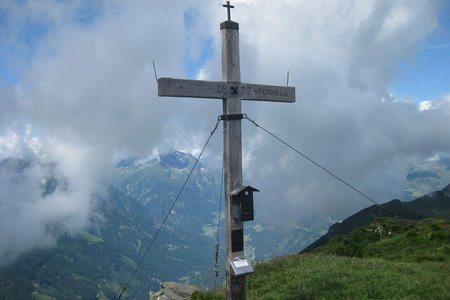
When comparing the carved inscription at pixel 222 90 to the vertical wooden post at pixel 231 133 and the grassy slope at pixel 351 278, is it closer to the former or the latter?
the vertical wooden post at pixel 231 133

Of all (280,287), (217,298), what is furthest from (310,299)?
(217,298)

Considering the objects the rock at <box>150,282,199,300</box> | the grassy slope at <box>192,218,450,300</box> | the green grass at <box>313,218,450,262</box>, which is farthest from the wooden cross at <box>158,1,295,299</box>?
the green grass at <box>313,218,450,262</box>

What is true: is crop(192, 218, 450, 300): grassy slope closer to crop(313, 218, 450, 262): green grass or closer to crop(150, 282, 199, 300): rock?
crop(313, 218, 450, 262): green grass

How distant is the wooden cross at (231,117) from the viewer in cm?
1100

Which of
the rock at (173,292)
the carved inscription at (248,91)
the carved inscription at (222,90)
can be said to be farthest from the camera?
the rock at (173,292)

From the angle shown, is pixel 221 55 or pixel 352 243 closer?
pixel 221 55

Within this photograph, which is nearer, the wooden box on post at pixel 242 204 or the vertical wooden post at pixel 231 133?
the wooden box on post at pixel 242 204

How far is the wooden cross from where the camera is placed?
1100 centimetres

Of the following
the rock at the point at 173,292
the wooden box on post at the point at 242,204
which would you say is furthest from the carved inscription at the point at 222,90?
the rock at the point at 173,292

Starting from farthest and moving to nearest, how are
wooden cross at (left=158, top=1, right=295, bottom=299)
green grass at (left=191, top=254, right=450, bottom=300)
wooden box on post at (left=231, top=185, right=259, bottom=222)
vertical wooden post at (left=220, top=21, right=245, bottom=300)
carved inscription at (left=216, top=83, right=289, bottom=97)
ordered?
green grass at (left=191, top=254, right=450, bottom=300) < carved inscription at (left=216, top=83, right=289, bottom=97) < vertical wooden post at (left=220, top=21, right=245, bottom=300) < wooden box on post at (left=231, top=185, right=259, bottom=222) < wooden cross at (left=158, top=1, right=295, bottom=299)

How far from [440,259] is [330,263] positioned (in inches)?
278

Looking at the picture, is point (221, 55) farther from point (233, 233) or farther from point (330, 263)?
point (330, 263)

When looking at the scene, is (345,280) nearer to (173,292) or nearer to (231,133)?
(231,133)

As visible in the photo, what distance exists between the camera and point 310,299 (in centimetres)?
1264
